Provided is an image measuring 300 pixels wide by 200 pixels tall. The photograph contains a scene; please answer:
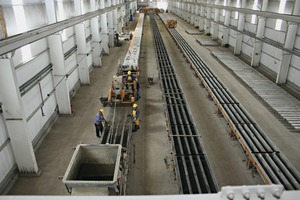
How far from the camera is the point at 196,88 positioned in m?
Answer: 14.9

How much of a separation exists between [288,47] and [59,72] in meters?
12.1

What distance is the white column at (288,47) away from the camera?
43.7ft

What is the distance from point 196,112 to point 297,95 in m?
5.87

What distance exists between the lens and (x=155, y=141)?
380 inches

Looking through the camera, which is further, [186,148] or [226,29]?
[226,29]

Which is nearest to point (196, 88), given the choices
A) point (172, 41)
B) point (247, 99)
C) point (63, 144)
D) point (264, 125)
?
point (247, 99)

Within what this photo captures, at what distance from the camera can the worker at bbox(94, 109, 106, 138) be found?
9.32 m

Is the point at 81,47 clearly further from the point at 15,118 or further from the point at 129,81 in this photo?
the point at 15,118

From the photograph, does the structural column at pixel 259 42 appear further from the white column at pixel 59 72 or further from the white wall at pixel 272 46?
the white column at pixel 59 72

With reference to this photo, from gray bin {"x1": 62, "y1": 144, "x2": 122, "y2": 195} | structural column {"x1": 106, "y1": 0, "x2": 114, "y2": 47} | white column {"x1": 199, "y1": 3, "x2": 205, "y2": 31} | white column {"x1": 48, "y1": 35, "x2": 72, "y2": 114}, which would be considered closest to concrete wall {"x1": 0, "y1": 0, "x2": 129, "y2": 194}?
white column {"x1": 48, "y1": 35, "x2": 72, "y2": 114}

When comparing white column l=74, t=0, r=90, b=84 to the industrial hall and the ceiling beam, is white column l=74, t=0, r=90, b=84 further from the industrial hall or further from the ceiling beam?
the ceiling beam

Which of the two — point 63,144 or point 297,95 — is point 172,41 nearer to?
point 297,95

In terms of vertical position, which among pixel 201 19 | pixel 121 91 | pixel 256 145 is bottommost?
pixel 256 145

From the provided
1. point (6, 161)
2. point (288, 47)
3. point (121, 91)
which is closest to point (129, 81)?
point (121, 91)
